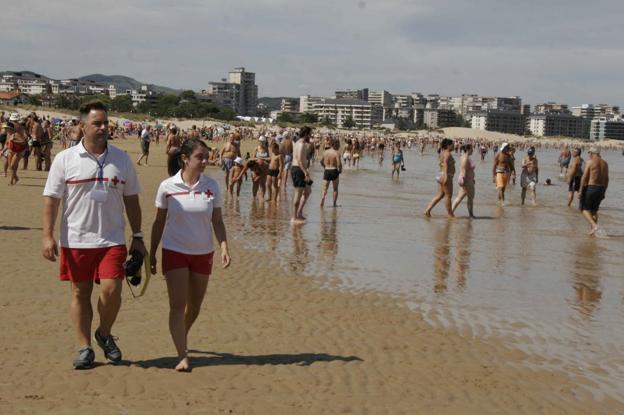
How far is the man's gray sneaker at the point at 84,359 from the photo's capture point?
15.6 feet

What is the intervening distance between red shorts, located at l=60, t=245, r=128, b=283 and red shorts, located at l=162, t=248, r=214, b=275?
10.8 inches

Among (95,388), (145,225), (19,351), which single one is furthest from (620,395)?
(145,225)

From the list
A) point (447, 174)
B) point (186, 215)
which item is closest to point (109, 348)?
point (186, 215)

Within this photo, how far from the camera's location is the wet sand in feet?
14.9

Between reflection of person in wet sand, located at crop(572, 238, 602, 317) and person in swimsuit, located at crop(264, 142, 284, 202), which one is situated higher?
person in swimsuit, located at crop(264, 142, 284, 202)

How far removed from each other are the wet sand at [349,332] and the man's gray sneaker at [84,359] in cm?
6

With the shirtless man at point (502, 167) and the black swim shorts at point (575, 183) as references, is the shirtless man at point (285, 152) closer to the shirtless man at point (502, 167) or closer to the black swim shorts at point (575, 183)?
the shirtless man at point (502, 167)

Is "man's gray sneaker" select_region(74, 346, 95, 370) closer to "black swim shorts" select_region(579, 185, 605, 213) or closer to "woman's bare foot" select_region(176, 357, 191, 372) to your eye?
"woman's bare foot" select_region(176, 357, 191, 372)

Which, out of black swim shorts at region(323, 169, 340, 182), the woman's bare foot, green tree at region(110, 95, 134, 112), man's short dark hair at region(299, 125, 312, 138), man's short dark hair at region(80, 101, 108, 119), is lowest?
the woman's bare foot

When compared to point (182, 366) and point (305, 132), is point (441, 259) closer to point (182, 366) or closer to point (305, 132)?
point (305, 132)

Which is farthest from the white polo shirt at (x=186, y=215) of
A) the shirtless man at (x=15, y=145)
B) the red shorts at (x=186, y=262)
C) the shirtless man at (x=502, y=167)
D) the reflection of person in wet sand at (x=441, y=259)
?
the shirtless man at (x=502, y=167)

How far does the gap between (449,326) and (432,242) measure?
5.08 metres

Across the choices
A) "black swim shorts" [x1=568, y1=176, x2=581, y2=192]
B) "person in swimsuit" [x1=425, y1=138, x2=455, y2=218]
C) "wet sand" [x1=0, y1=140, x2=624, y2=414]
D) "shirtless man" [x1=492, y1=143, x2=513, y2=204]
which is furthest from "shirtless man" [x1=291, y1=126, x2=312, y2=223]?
"black swim shorts" [x1=568, y1=176, x2=581, y2=192]

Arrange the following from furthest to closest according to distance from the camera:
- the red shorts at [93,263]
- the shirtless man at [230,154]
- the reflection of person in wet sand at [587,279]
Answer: the shirtless man at [230,154] → the reflection of person in wet sand at [587,279] → the red shorts at [93,263]
